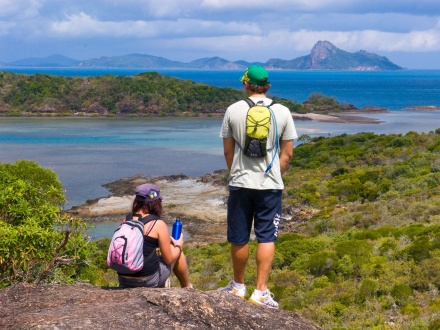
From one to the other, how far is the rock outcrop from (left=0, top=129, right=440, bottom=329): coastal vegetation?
6.22ft

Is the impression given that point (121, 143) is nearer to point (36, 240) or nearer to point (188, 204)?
point (188, 204)

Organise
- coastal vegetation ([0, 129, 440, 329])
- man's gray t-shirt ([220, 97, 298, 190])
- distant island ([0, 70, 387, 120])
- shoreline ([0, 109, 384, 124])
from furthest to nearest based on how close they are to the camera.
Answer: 1. distant island ([0, 70, 387, 120])
2. shoreline ([0, 109, 384, 124])
3. coastal vegetation ([0, 129, 440, 329])
4. man's gray t-shirt ([220, 97, 298, 190])

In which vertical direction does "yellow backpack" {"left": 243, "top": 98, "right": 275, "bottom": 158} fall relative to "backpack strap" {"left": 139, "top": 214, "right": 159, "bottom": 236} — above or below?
above

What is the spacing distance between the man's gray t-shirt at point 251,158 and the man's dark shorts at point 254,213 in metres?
0.08

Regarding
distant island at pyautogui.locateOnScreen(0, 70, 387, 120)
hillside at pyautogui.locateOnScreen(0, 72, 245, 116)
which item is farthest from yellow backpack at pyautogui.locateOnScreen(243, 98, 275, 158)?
hillside at pyautogui.locateOnScreen(0, 72, 245, 116)

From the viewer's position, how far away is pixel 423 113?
9412 cm

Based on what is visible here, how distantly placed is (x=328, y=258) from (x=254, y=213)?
28.2 ft

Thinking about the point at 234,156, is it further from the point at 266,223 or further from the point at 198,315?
the point at 198,315

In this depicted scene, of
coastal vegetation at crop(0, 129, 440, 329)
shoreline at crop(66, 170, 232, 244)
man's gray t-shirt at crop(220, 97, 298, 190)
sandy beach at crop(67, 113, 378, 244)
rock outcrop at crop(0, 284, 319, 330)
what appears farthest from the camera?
shoreline at crop(66, 170, 232, 244)

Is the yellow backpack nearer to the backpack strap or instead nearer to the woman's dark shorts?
the backpack strap

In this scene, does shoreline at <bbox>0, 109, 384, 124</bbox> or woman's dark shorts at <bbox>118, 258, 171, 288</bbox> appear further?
shoreline at <bbox>0, 109, 384, 124</bbox>

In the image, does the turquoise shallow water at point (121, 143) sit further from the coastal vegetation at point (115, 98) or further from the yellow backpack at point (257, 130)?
the yellow backpack at point (257, 130)

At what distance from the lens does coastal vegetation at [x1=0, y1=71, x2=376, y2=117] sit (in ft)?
319

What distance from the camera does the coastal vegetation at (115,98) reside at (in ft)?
319
